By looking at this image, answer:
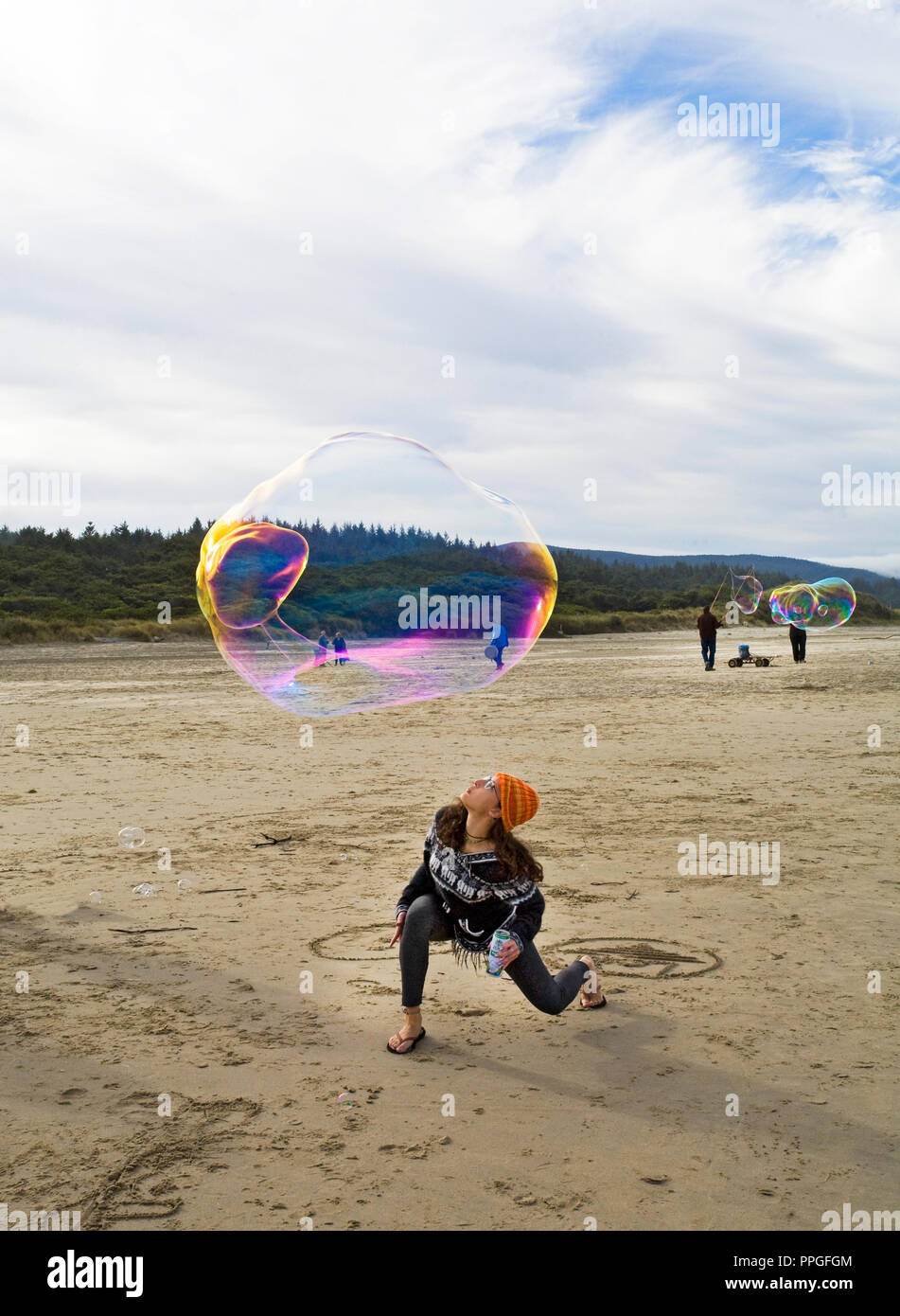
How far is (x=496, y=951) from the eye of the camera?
4309 mm

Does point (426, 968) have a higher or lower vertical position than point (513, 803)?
lower

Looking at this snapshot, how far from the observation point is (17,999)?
487 cm

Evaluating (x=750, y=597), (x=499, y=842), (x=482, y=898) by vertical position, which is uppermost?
(x=750, y=597)

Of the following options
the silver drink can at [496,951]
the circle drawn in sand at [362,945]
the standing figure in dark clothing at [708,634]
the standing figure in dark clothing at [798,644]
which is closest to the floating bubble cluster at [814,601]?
the standing figure in dark clothing at [798,644]

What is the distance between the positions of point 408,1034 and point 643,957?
158 cm

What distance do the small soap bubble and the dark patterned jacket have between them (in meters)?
4.09

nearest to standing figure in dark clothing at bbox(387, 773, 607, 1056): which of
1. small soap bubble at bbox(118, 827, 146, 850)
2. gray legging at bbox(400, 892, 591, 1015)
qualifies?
gray legging at bbox(400, 892, 591, 1015)

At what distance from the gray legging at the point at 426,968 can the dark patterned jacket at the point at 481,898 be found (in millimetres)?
69

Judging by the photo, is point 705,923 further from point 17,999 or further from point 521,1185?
point 17,999

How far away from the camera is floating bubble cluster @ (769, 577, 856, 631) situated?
32.1 meters

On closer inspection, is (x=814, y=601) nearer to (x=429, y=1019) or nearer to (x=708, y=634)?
(x=708, y=634)

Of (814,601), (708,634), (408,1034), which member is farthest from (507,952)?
(814,601)

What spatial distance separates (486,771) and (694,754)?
280 cm
